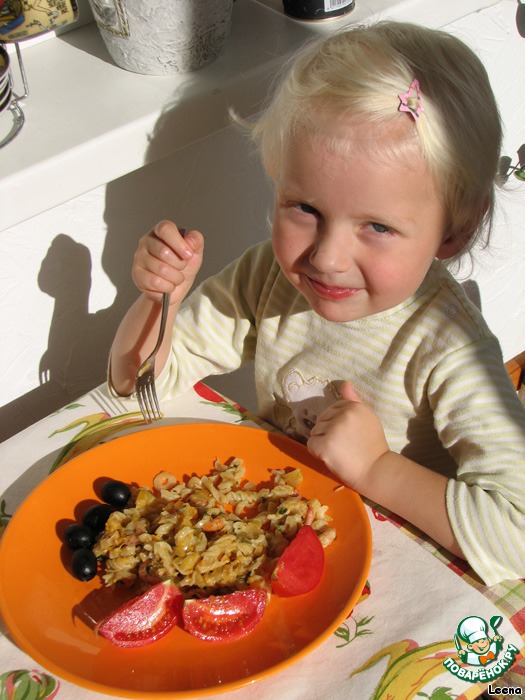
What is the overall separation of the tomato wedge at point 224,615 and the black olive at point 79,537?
0.14 meters

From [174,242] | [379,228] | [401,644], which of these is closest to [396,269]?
[379,228]

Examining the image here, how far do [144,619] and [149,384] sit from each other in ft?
1.05

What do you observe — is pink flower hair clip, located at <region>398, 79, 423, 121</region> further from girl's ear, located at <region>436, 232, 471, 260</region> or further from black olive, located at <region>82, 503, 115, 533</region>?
black olive, located at <region>82, 503, 115, 533</region>

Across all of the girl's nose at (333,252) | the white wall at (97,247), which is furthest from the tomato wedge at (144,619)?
the white wall at (97,247)

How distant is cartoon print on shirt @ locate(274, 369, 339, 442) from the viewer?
3.52 ft

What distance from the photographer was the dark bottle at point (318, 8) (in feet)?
3.90

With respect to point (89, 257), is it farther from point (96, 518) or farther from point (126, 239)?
point (96, 518)

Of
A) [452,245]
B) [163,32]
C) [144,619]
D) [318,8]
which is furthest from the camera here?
[318,8]

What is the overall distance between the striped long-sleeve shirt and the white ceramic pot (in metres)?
0.29

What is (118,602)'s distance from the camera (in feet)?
2.58

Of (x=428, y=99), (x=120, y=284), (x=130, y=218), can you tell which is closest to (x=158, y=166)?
(x=130, y=218)

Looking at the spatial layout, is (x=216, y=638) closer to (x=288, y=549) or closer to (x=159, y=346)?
(x=288, y=549)

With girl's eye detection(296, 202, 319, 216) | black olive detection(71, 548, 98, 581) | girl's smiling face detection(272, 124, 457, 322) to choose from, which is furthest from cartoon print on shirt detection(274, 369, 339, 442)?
black olive detection(71, 548, 98, 581)

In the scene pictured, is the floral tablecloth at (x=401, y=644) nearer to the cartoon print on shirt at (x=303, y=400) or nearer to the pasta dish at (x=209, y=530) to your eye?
the pasta dish at (x=209, y=530)
